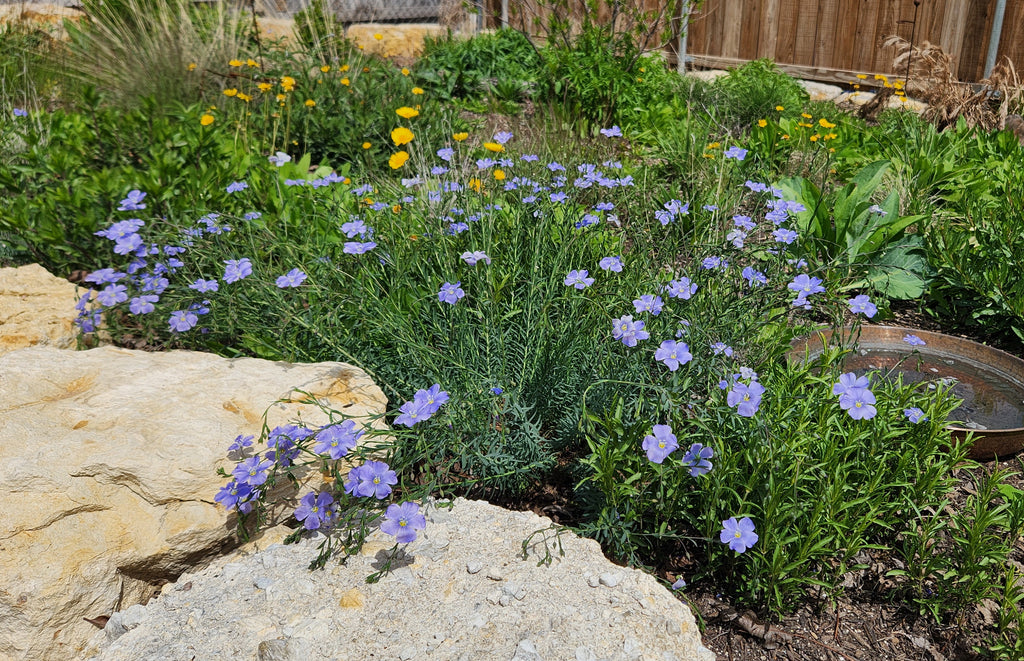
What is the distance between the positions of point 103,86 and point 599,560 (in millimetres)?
5807

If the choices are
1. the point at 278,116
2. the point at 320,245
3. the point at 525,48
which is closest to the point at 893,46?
the point at 525,48

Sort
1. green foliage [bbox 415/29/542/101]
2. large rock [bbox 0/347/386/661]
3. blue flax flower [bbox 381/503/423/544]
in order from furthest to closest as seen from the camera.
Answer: green foliage [bbox 415/29/542/101], large rock [bbox 0/347/386/661], blue flax flower [bbox 381/503/423/544]

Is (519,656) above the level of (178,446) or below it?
below

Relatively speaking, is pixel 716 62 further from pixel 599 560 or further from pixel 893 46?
pixel 599 560

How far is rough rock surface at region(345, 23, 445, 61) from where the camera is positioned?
8.27 m

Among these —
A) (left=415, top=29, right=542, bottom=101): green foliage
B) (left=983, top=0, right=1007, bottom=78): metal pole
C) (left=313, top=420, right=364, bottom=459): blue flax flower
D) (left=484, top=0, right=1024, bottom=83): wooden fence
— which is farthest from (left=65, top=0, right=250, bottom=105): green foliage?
(left=983, top=0, right=1007, bottom=78): metal pole

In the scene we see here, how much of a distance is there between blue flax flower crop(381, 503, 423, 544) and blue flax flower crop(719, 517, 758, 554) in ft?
2.23

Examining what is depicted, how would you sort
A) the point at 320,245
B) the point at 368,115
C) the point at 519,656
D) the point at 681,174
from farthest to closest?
the point at 368,115 < the point at 681,174 < the point at 320,245 < the point at 519,656

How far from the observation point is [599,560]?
1.71 meters

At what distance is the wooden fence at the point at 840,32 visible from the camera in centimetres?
609

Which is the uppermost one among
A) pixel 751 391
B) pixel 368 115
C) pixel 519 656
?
pixel 368 115

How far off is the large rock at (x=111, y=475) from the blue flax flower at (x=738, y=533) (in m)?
1.00

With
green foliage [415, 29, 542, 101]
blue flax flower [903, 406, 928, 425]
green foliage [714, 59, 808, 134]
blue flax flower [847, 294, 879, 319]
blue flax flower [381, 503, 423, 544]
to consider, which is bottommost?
blue flax flower [381, 503, 423, 544]

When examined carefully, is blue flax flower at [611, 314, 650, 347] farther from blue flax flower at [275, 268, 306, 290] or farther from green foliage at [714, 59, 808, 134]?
green foliage at [714, 59, 808, 134]
